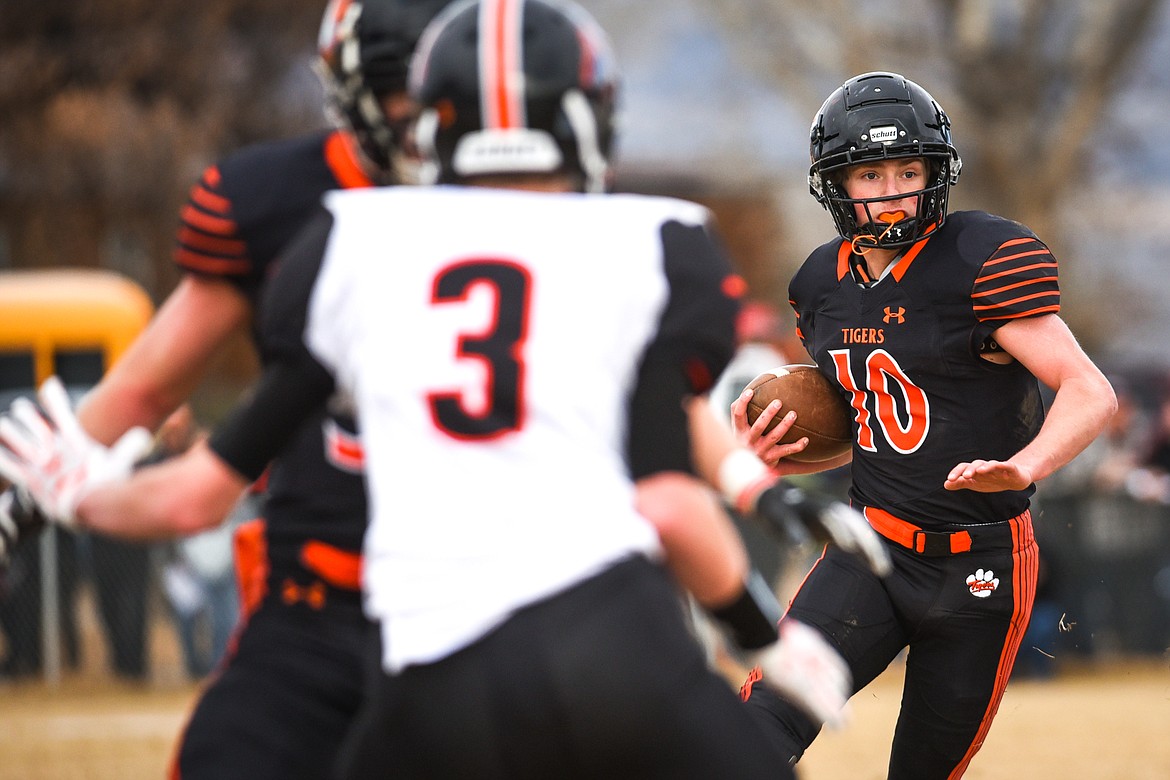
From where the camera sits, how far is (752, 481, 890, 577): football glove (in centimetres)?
260

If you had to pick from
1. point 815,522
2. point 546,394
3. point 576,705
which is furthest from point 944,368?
point 576,705

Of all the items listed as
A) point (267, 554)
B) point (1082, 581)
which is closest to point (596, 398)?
point (267, 554)

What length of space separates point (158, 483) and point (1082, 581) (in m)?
9.68

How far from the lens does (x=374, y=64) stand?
2973 mm

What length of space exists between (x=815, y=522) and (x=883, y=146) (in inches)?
73.2

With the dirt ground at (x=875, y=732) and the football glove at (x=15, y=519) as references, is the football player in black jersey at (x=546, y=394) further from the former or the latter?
the dirt ground at (x=875, y=732)

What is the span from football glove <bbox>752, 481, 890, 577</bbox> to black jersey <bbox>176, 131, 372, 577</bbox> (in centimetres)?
74

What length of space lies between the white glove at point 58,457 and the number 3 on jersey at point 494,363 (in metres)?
0.74

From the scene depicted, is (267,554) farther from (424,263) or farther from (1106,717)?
(1106,717)

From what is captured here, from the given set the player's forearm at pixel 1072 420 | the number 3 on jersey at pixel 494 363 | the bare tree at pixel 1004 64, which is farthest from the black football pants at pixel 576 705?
the bare tree at pixel 1004 64

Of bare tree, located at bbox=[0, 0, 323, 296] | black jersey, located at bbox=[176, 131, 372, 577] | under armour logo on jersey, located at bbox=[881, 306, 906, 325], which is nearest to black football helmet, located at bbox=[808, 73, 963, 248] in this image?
under armour logo on jersey, located at bbox=[881, 306, 906, 325]

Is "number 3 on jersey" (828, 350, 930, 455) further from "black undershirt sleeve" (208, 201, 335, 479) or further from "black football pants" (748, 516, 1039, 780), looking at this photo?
"black undershirt sleeve" (208, 201, 335, 479)

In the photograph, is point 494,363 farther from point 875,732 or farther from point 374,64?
point 875,732

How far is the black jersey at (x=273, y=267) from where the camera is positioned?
283cm
